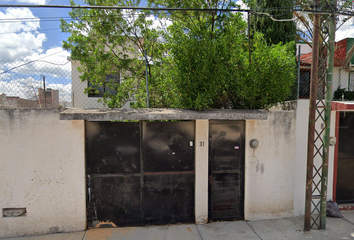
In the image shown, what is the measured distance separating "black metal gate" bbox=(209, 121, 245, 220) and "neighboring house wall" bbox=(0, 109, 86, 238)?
2628 mm

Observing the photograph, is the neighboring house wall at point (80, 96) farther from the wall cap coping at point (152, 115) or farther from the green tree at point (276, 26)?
the green tree at point (276, 26)

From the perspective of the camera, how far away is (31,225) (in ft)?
13.5

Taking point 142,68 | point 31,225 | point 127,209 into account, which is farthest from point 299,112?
point 31,225

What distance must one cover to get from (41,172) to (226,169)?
369 centimetres

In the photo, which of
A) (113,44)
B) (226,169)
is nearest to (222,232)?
(226,169)

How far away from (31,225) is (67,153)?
1.50 metres

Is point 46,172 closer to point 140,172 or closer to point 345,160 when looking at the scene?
point 140,172

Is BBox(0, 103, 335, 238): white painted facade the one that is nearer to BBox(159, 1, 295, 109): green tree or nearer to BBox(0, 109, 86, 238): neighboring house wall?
BBox(0, 109, 86, 238): neighboring house wall

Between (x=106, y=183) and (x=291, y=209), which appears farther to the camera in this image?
(x=291, y=209)

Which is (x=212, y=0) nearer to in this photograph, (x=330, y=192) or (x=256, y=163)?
(x=256, y=163)

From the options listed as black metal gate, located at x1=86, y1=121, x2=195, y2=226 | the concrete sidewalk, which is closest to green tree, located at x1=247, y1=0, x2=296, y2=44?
black metal gate, located at x1=86, y1=121, x2=195, y2=226

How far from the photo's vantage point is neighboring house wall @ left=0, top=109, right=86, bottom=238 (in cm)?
407

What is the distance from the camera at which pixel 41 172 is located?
163 inches

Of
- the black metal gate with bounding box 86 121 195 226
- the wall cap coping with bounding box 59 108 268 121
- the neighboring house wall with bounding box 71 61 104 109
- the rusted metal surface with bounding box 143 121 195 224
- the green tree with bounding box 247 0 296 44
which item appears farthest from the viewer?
the neighboring house wall with bounding box 71 61 104 109
